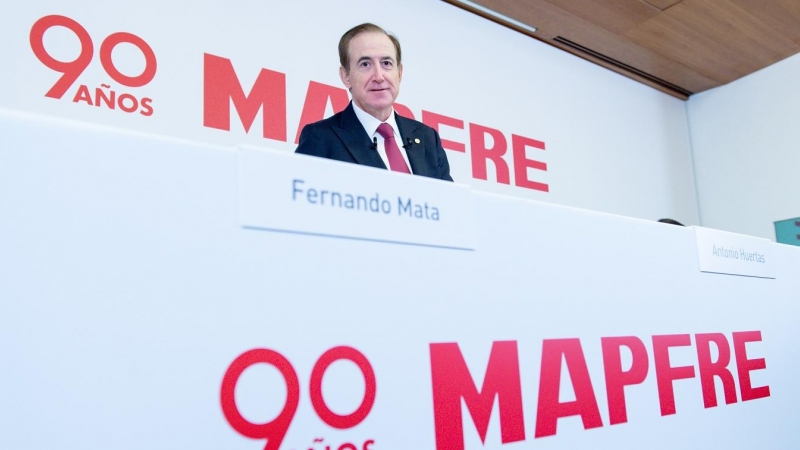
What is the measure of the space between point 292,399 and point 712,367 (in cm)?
80

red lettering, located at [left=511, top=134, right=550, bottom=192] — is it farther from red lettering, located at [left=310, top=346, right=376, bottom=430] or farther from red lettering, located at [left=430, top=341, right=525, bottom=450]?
red lettering, located at [left=310, top=346, right=376, bottom=430]

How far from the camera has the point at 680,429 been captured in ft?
3.57

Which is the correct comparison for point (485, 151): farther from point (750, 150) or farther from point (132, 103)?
point (750, 150)

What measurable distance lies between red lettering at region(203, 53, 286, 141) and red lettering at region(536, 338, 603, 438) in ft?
6.09

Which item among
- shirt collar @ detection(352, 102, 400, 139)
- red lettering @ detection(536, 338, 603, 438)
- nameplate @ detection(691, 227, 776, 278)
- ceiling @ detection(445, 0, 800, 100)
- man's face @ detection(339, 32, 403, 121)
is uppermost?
ceiling @ detection(445, 0, 800, 100)

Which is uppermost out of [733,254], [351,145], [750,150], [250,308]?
[750,150]

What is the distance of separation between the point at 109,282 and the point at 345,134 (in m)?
0.81

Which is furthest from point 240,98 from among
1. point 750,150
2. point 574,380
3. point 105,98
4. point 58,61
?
point 750,150

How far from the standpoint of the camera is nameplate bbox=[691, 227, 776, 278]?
122cm

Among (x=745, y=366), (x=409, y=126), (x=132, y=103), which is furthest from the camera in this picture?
(x=132, y=103)

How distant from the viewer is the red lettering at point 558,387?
0.91 meters

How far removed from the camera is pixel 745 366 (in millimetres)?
1264

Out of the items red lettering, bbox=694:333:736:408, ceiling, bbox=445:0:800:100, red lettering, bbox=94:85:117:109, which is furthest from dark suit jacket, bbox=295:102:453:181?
ceiling, bbox=445:0:800:100

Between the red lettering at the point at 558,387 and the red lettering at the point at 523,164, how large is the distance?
8.28ft
